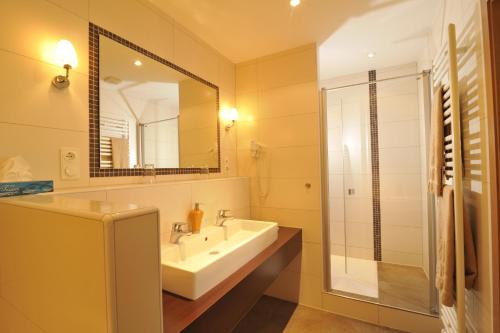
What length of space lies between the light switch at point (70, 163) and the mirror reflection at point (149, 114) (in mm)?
135

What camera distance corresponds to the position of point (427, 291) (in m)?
1.97

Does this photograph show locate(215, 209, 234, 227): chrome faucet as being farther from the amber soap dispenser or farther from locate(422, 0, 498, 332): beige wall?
locate(422, 0, 498, 332): beige wall

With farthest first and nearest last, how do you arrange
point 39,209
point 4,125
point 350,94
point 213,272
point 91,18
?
point 350,94
point 91,18
point 213,272
point 4,125
point 39,209

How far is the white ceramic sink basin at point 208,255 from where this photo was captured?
1030 millimetres

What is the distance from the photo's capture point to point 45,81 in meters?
1.09

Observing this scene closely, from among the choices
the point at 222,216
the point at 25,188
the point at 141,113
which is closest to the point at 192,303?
the point at 25,188

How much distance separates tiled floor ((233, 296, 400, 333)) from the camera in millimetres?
1889

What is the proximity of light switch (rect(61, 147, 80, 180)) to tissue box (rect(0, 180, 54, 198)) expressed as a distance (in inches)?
4.6

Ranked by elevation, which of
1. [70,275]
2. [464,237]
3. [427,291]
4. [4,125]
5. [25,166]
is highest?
[4,125]

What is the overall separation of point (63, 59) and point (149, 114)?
1.78 ft

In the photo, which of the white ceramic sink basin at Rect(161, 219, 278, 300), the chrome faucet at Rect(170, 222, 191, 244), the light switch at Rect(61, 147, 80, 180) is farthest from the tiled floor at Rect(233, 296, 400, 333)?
the light switch at Rect(61, 147, 80, 180)

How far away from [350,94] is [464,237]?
6.06ft

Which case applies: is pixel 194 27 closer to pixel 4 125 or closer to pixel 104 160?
pixel 104 160

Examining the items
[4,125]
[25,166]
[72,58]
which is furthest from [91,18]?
[25,166]
